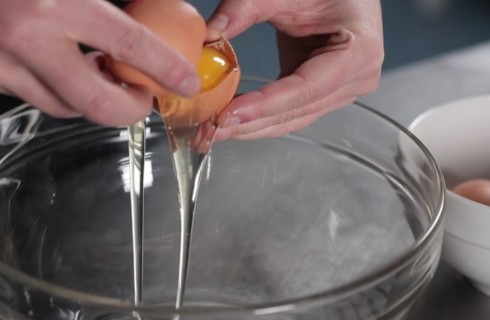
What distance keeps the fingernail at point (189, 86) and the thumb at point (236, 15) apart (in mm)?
259

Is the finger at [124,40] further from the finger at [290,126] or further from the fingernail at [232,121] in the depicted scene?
the finger at [290,126]

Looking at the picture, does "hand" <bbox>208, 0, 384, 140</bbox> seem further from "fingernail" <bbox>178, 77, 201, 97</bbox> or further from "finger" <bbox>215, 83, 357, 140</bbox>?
"fingernail" <bbox>178, 77, 201, 97</bbox>

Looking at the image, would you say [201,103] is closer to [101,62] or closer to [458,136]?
[101,62]

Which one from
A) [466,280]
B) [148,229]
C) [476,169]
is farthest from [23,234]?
[476,169]

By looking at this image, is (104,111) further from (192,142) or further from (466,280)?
(466,280)

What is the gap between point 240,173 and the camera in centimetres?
106

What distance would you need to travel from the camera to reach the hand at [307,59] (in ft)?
2.86

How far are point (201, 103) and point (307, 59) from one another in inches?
9.9

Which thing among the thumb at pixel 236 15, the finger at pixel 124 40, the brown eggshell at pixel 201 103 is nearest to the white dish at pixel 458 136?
the thumb at pixel 236 15

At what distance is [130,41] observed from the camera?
2.06 feet

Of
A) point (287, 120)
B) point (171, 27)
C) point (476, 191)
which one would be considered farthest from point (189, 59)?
point (476, 191)

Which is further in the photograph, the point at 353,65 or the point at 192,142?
the point at 353,65

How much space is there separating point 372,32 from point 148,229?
0.36 m

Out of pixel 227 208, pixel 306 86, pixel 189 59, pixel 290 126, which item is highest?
pixel 189 59
